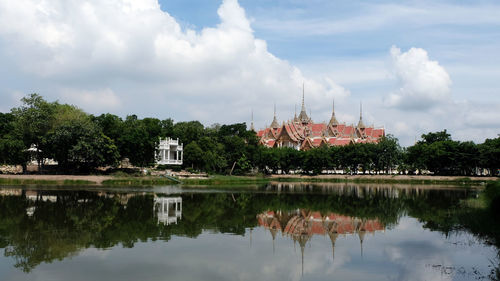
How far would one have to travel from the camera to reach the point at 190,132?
212 feet

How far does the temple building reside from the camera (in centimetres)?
8800

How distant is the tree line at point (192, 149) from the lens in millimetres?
46156

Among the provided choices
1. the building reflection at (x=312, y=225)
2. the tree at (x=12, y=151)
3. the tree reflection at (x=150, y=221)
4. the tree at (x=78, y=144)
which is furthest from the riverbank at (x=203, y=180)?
the building reflection at (x=312, y=225)

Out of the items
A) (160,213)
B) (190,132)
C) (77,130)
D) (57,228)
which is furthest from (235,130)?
(57,228)

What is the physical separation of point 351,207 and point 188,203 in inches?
374

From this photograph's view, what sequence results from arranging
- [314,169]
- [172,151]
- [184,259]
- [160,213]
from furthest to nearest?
[314,169]
[172,151]
[160,213]
[184,259]

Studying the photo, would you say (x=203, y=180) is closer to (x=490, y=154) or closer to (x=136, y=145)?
(x=136, y=145)

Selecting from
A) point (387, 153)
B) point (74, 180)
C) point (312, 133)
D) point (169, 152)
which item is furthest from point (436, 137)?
point (74, 180)

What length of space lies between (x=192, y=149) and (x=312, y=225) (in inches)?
1590

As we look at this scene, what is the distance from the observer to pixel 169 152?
60.8 metres

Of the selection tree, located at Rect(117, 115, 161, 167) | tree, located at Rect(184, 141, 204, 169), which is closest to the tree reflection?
tree, located at Rect(117, 115, 161, 167)

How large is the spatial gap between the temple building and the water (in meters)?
64.1

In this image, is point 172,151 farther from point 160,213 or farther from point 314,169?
point 160,213

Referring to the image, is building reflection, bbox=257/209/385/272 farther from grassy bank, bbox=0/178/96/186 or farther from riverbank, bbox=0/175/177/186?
grassy bank, bbox=0/178/96/186
